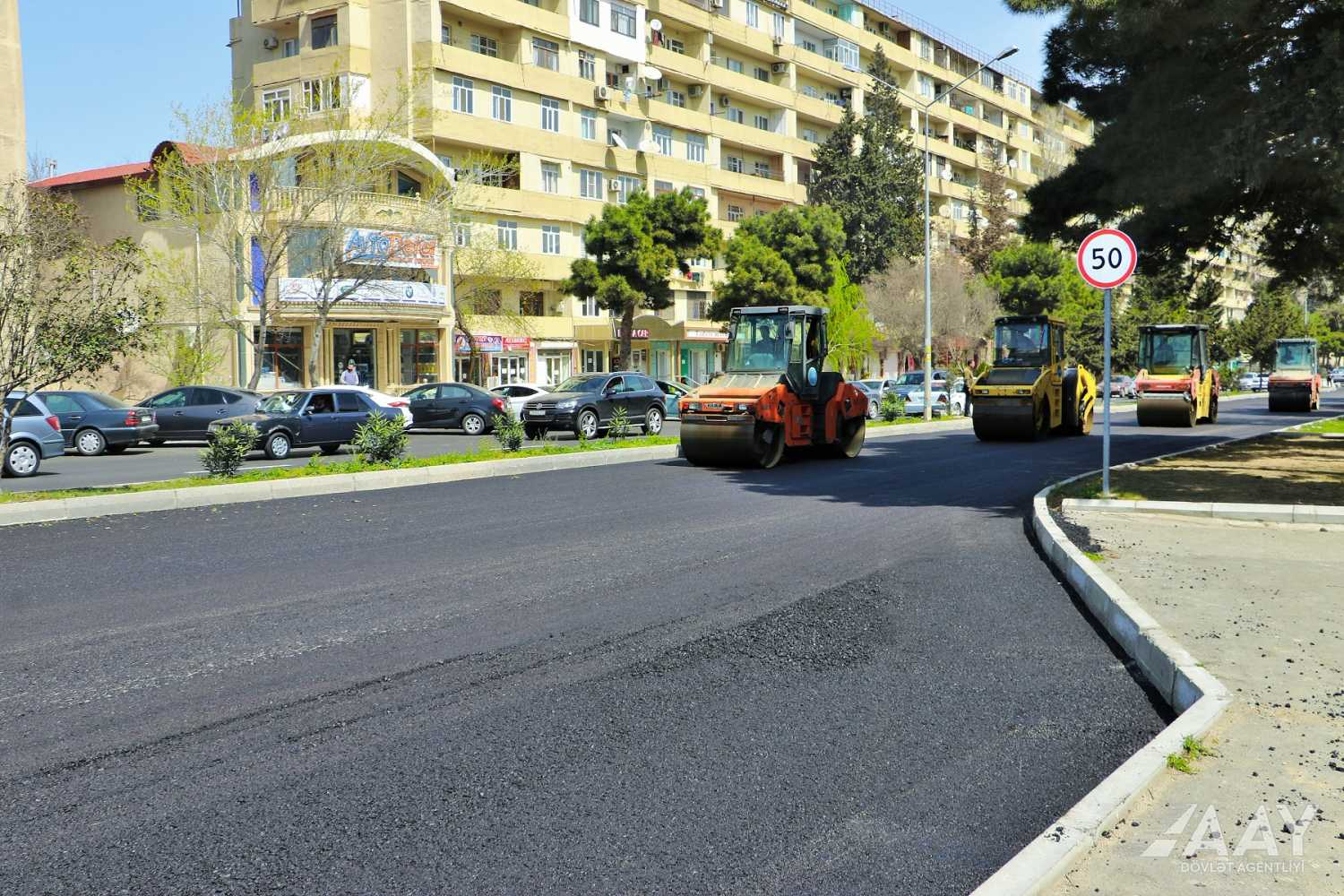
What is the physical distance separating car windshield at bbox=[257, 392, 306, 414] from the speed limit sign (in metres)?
16.0

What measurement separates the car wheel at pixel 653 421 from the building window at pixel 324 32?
84.6 feet

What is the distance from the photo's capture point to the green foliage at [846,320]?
52.2 meters

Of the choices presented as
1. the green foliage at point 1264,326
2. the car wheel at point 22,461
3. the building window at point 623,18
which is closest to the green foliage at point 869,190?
the building window at point 623,18

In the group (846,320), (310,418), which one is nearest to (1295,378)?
(846,320)

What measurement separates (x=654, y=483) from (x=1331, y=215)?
11.4m

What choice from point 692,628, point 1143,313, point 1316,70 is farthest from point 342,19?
point 1143,313

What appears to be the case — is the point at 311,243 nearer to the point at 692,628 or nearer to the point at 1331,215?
the point at 1331,215

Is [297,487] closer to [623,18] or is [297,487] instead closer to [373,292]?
[373,292]

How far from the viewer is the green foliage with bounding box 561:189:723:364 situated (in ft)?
144

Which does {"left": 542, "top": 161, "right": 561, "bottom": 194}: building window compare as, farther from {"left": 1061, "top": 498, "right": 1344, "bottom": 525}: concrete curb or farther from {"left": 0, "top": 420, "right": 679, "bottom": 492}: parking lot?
{"left": 1061, "top": 498, "right": 1344, "bottom": 525}: concrete curb

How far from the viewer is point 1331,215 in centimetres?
1727

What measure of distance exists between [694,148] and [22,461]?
43.4 m

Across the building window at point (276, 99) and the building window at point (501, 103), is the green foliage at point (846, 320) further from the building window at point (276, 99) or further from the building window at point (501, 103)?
the building window at point (276, 99)

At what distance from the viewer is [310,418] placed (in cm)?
2256
